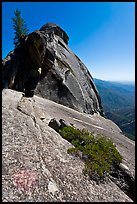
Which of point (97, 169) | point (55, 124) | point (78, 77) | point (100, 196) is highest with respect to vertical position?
point (78, 77)

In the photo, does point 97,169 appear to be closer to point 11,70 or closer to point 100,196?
point 100,196

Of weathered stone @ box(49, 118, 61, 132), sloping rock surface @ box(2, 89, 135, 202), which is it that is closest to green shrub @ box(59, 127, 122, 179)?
sloping rock surface @ box(2, 89, 135, 202)

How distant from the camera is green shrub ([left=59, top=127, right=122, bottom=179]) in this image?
15.9 metres

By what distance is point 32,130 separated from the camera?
18328 millimetres

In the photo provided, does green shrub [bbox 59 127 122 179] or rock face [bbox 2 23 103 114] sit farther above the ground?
rock face [bbox 2 23 103 114]

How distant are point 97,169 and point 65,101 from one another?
2469 cm

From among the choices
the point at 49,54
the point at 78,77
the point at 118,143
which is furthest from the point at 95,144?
the point at 78,77

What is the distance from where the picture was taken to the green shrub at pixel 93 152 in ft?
52.1

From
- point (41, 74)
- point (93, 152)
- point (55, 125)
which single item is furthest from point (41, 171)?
point (41, 74)

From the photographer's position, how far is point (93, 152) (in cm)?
1770

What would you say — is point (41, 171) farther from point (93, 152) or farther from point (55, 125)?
point (55, 125)

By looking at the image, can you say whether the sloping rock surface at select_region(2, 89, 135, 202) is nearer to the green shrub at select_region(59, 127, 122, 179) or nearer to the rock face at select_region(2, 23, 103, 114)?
the green shrub at select_region(59, 127, 122, 179)

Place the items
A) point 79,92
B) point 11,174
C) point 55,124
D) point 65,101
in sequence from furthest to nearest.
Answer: point 79,92 < point 65,101 < point 55,124 < point 11,174

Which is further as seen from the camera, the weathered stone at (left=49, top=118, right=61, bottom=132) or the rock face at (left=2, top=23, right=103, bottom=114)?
the rock face at (left=2, top=23, right=103, bottom=114)
